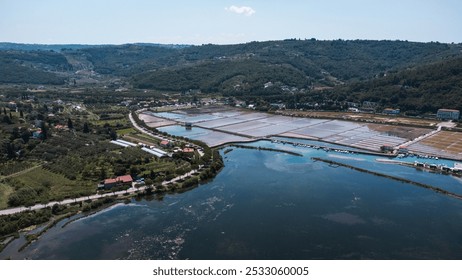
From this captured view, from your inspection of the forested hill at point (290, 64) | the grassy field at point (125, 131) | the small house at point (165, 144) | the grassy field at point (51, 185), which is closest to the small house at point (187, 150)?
the small house at point (165, 144)

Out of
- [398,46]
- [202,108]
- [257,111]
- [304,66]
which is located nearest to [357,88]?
[257,111]

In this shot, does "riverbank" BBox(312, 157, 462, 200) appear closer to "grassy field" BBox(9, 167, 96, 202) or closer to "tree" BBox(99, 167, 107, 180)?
"tree" BBox(99, 167, 107, 180)

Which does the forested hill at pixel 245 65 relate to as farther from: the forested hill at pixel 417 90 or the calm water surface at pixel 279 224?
the calm water surface at pixel 279 224

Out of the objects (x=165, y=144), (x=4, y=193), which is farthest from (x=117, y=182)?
(x=165, y=144)

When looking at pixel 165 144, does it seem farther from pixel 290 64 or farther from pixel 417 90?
pixel 290 64

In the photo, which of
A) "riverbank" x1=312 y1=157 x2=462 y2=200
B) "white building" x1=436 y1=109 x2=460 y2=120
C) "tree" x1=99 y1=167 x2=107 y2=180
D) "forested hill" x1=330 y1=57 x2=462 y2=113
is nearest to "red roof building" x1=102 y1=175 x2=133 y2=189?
"tree" x1=99 y1=167 x2=107 y2=180

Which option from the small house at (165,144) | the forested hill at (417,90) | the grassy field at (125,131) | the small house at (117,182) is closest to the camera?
the small house at (117,182)
